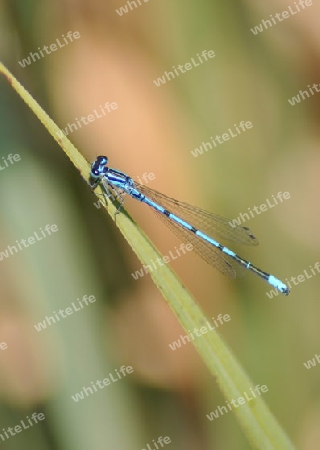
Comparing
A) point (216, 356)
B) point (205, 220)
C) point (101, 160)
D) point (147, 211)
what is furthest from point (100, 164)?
point (216, 356)

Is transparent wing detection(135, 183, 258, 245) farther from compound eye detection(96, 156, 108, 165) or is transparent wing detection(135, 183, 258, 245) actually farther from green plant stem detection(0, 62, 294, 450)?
green plant stem detection(0, 62, 294, 450)

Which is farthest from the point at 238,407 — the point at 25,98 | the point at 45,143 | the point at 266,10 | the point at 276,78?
the point at 266,10

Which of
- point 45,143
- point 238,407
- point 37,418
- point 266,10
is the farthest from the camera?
point 266,10

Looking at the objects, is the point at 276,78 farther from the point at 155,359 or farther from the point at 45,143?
the point at 155,359

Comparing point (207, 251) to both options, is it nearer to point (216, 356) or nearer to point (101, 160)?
point (101, 160)

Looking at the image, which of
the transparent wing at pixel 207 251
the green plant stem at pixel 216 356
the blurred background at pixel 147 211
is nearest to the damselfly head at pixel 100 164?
the blurred background at pixel 147 211

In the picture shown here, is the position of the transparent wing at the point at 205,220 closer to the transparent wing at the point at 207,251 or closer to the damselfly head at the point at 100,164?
the transparent wing at the point at 207,251

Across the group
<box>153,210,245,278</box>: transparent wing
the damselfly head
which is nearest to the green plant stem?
the damselfly head
